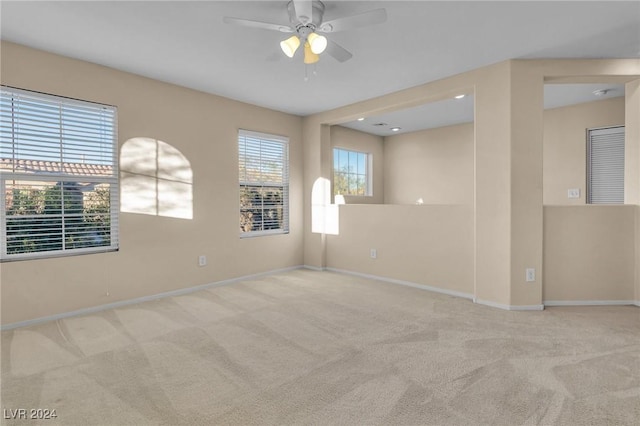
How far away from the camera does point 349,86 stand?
13.7ft

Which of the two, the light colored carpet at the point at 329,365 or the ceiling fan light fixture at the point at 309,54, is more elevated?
the ceiling fan light fixture at the point at 309,54

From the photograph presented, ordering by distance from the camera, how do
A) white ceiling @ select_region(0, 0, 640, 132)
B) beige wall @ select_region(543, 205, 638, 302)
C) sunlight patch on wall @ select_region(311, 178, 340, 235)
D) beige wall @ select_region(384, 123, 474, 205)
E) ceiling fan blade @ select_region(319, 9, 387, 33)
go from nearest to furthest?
ceiling fan blade @ select_region(319, 9, 387, 33) < white ceiling @ select_region(0, 0, 640, 132) < beige wall @ select_region(543, 205, 638, 302) < sunlight patch on wall @ select_region(311, 178, 340, 235) < beige wall @ select_region(384, 123, 474, 205)

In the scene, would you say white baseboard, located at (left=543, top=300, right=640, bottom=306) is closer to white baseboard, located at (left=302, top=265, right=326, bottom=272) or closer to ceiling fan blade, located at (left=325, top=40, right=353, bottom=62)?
white baseboard, located at (left=302, top=265, right=326, bottom=272)

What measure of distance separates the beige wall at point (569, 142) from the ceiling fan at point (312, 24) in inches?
158

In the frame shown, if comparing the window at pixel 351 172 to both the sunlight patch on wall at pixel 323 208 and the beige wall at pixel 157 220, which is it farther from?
the beige wall at pixel 157 220

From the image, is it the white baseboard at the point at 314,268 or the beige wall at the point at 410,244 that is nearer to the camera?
the beige wall at the point at 410,244

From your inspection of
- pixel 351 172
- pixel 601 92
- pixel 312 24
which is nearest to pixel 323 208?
pixel 351 172

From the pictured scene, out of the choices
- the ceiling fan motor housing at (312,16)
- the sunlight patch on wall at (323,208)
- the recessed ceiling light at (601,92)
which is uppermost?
the recessed ceiling light at (601,92)

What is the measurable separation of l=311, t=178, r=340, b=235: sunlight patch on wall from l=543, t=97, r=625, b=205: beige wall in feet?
10.8

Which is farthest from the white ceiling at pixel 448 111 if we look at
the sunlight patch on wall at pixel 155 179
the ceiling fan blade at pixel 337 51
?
the sunlight patch on wall at pixel 155 179

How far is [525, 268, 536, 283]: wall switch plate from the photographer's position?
3523 millimetres

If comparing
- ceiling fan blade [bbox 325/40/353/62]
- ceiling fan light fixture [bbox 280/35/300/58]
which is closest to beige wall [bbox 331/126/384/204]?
ceiling fan blade [bbox 325/40/353/62]

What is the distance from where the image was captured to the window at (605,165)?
14.9ft

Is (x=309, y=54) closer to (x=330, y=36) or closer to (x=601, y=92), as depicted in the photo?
(x=330, y=36)
